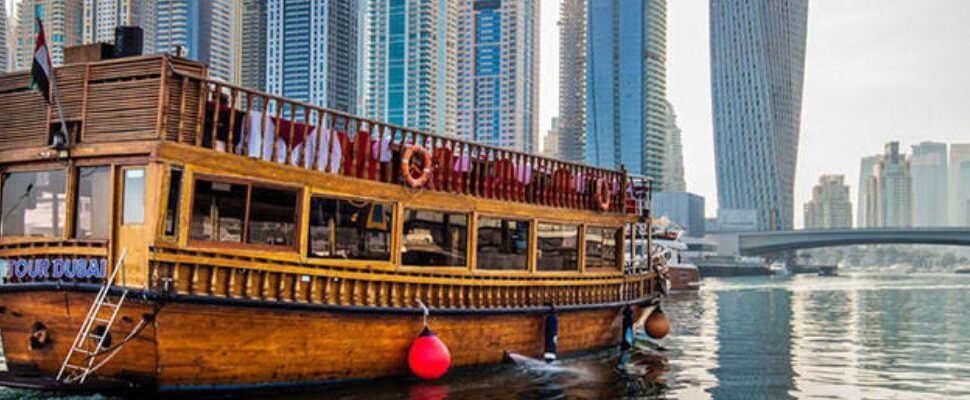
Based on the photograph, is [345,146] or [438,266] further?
[438,266]

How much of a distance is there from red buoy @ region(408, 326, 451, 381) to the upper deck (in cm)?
238

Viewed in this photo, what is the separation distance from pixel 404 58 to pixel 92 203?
14418cm

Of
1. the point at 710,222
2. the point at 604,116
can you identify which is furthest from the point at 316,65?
the point at 710,222

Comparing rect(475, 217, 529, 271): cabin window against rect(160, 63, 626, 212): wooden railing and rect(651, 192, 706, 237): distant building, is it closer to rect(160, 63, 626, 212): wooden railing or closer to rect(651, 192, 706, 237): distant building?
rect(160, 63, 626, 212): wooden railing

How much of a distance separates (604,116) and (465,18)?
1583 inches

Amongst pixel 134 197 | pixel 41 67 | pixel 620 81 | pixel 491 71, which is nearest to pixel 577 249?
pixel 134 197

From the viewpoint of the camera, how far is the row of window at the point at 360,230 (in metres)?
12.3

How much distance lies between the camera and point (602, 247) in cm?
1967

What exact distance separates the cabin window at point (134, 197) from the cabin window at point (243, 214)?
2.04 feet

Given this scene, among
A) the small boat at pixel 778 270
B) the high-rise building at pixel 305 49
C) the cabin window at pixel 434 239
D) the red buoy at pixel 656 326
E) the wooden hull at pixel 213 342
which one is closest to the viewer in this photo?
the wooden hull at pixel 213 342

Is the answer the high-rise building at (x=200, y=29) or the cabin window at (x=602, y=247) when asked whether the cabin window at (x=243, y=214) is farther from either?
the high-rise building at (x=200, y=29)

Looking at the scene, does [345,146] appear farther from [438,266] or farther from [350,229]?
[438,266]

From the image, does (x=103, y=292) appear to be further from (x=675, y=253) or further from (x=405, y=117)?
(x=405, y=117)

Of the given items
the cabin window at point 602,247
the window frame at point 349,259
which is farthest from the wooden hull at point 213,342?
the cabin window at point 602,247
